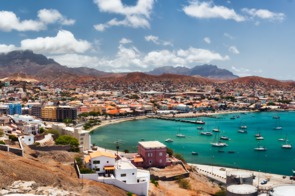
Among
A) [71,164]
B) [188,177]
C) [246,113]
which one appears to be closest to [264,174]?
[188,177]

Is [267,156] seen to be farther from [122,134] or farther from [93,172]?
[93,172]

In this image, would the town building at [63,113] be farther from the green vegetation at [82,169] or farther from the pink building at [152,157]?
the green vegetation at [82,169]

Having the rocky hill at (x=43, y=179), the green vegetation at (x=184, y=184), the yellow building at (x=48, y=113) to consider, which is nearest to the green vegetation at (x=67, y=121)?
the yellow building at (x=48, y=113)

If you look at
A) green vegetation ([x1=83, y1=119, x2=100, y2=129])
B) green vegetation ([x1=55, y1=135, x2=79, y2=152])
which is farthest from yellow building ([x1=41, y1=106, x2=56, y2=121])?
green vegetation ([x1=55, y1=135, x2=79, y2=152])

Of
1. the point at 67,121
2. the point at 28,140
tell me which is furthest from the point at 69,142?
the point at 67,121

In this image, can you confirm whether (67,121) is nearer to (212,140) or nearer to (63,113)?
(63,113)
